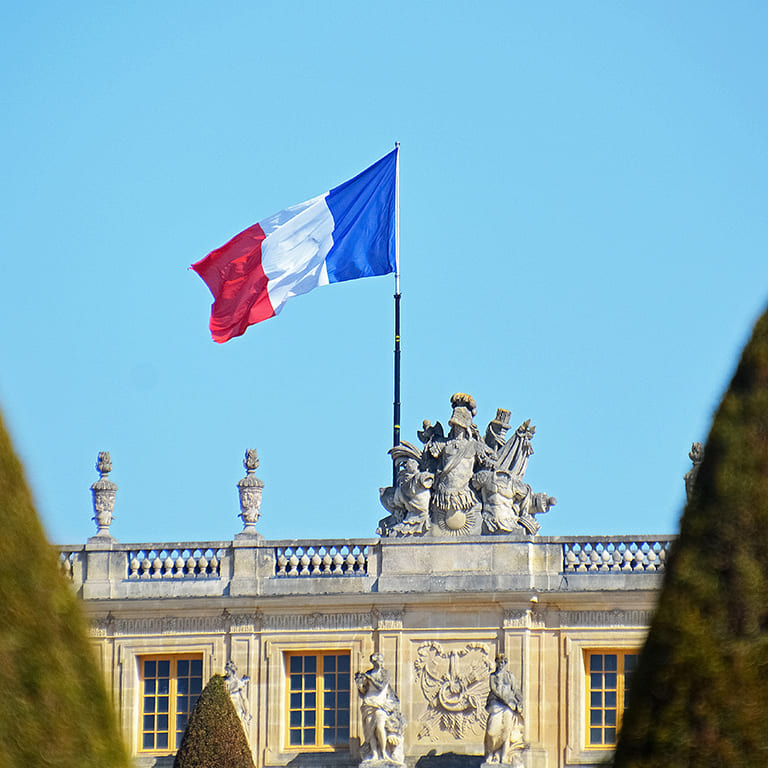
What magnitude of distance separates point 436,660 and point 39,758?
2414cm

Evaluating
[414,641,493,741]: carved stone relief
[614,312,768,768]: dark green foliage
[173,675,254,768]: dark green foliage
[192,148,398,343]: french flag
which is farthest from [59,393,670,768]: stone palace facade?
[614,312,768,768]: dark green foliage

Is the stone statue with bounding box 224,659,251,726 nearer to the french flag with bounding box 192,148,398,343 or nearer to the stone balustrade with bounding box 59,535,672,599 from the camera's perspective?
the stone balustrade with bounding box 59,535,672,599

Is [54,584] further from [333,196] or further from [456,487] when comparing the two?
[333,196]

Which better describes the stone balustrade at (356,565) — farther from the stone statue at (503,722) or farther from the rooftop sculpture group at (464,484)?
the stone statue at (503,722)

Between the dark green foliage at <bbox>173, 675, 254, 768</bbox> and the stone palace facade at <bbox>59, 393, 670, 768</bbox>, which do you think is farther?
the stone palace facade at <bbox>59, 393, 670, 768</bbox>

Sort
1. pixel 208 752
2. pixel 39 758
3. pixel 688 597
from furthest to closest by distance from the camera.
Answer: pixel 208 752 < pixel 688 597 < pixel 39 758

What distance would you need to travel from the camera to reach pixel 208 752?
97.4 feet

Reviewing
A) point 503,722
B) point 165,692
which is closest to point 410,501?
point 503,722

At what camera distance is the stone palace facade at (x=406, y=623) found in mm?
32531

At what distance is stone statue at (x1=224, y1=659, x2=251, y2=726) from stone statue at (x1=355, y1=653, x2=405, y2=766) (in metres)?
2.03

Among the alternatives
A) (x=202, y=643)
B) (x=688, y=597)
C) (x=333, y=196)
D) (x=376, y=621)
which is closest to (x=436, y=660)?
(x=376, y=621)

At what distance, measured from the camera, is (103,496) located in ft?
113

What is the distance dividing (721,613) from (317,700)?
24.3m

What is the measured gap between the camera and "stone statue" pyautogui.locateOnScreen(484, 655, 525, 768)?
31469 millimetres
